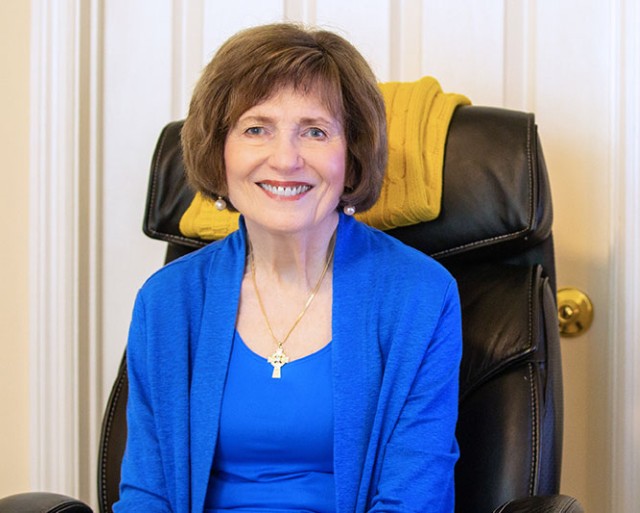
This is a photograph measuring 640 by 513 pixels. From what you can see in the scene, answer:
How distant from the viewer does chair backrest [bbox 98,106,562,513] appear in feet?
5.13

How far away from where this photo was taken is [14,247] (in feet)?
7.61

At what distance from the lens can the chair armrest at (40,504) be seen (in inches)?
54.7

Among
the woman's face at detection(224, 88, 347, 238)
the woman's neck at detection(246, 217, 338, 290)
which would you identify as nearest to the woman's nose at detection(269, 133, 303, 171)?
the woman's face at detection(224, 88, 347, 238)

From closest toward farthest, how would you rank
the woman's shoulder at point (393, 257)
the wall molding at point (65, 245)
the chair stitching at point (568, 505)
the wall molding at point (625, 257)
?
the chair stitching at point (568, 505), the woman's shoulder at point (393, 257), the wall molding at point (625, 257), the wall molding at point (65, 245)

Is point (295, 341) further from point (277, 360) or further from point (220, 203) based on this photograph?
point (220, 203)

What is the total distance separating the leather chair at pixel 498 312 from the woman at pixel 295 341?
109mm

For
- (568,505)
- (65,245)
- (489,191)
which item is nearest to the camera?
(568,505)

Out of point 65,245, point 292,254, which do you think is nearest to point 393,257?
point 292,254

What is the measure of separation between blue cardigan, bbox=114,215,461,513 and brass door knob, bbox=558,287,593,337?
1.95 ft

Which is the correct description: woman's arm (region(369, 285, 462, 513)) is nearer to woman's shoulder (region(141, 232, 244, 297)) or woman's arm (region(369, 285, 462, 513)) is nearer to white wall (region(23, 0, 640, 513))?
woman's shoulder (region(141, 232, 244, 297))

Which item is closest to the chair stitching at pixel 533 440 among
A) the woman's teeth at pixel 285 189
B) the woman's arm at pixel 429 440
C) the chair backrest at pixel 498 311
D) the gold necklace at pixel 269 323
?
the chair backrest at pixel 498 311

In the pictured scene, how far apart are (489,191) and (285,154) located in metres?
0.40

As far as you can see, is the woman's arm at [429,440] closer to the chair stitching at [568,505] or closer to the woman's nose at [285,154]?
the chair stitching at [568,505]

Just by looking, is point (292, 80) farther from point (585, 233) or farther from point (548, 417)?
point (585, 233)
